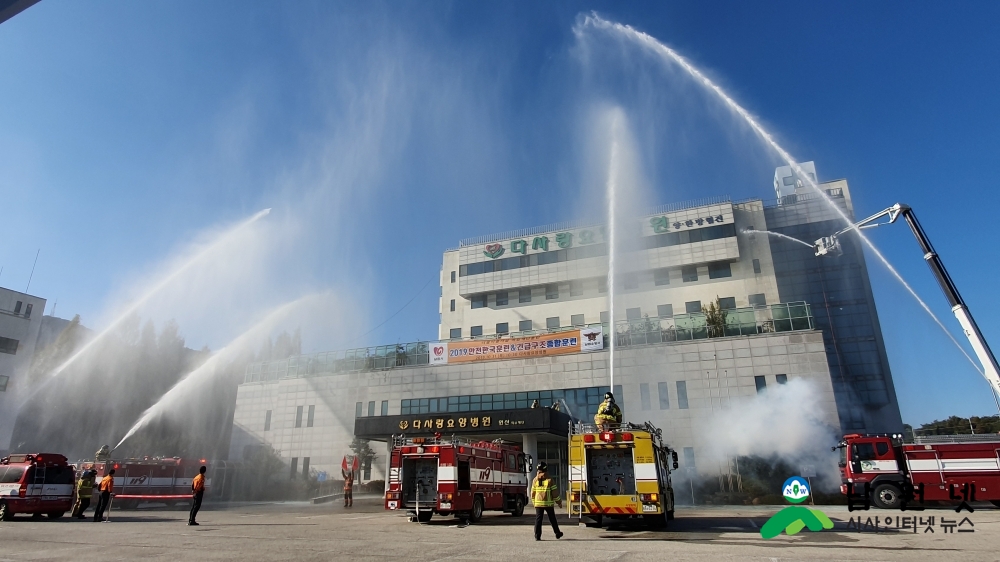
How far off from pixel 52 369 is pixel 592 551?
216 feet

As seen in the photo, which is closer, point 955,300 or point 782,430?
point 955,300

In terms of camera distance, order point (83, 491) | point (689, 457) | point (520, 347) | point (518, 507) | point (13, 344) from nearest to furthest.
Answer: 1. point (83, 491)
2. point (518, 507)
3. point (689, 457)
4. point (520, 347)
5. point (13, 344)

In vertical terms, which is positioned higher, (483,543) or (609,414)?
(609,414)

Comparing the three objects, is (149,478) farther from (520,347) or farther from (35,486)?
(520,347)

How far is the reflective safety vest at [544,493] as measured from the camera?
43.6ft

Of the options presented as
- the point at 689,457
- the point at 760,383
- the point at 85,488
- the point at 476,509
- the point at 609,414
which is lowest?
the point at 476,509

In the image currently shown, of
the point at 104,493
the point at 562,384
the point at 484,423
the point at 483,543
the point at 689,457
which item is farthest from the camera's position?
the point at 562,384

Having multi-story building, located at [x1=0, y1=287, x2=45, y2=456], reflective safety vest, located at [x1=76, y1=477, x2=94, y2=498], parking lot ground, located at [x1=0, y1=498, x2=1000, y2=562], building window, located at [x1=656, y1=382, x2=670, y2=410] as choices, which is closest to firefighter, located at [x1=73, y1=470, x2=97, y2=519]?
reflective safety vest, located at [x1=76, y1=477, x2=94, y2=498]

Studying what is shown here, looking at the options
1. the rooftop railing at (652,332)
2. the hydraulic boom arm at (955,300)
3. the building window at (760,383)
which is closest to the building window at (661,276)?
the rooftop railing at (652,332)

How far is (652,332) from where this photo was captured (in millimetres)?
40688

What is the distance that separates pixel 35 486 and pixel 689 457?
35.2m

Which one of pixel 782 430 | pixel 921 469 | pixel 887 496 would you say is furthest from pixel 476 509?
pixel 782 430

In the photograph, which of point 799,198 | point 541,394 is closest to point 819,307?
point 799,198

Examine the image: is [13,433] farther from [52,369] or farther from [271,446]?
[271,446]
